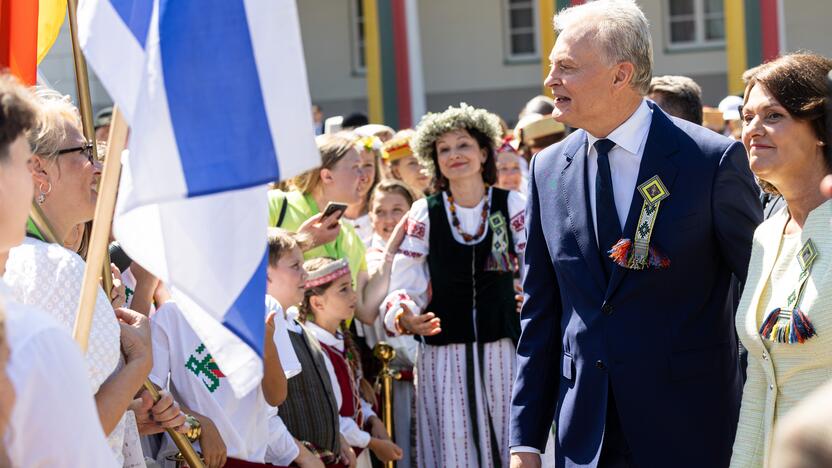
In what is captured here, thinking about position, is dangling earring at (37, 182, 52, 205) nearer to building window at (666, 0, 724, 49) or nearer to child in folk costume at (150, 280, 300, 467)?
child in folk costume at (150, 280, 300, 467)

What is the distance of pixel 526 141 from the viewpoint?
8.09 meters

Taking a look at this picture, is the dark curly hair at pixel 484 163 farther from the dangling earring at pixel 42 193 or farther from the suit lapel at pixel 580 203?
the dangling earring at pixel 42 193

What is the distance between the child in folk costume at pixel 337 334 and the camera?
214 inches

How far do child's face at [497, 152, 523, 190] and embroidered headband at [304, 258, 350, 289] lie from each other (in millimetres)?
2636

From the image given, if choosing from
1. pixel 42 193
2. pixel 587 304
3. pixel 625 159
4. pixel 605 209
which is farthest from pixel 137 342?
pixel 625 159

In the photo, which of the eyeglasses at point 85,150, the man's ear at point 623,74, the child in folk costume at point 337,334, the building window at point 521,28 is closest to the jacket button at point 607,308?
the man's ear at point 623,74

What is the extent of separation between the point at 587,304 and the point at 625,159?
463 mm

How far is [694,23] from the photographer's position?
23688 millimetres

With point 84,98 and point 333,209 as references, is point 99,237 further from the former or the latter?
point 333,209

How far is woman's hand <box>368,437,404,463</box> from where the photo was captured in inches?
221

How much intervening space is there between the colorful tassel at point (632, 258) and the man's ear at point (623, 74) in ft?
1.68

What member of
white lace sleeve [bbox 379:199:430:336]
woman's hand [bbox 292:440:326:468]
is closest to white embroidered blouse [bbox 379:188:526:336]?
white lace sleeve [bbox 379:199:430:336]

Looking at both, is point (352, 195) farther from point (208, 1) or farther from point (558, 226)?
point (208, 1)

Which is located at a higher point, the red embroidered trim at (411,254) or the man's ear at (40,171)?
the man's ear at (40,171)
